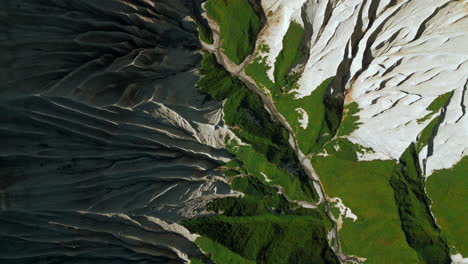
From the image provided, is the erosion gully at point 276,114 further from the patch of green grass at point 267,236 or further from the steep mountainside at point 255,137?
the patch of green grass at point 267,236

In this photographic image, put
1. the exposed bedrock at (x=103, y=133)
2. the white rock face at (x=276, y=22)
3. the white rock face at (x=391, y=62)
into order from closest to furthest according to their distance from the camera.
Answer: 1. the exposed bedrock at (x=103, y=133)
2. the white rock face at (x=391, y=62)
3. the white rock face at (x=276, y=22)

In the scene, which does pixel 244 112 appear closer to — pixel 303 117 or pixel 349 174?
pixel 303 117

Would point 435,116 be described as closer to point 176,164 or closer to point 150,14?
point 176,164

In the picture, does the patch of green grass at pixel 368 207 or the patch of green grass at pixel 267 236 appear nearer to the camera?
the patch of green grass at pixel 267 236

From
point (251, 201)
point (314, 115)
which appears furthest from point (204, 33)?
point (251, 201)

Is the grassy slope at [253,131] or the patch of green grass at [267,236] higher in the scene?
the grassy slope at [253,131]

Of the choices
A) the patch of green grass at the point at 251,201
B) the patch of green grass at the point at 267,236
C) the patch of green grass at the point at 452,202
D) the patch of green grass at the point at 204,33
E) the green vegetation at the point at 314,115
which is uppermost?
the patch of green grass at the point at 204,33

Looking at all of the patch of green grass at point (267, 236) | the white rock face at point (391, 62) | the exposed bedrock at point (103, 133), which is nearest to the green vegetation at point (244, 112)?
the exposed bedrock at point (103, 133)

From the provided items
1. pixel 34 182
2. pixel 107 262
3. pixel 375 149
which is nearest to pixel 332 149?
pixel 375 149
